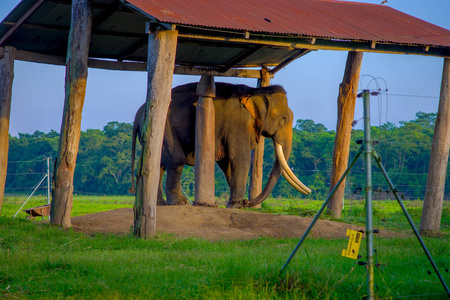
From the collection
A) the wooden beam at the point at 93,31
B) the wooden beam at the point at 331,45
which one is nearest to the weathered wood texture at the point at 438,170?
the wooden beam at the point at 331,45

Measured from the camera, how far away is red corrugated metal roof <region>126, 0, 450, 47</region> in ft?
32.5

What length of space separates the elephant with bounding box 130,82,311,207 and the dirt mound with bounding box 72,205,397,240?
5.31 ft

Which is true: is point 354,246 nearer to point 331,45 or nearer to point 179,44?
point 331,45

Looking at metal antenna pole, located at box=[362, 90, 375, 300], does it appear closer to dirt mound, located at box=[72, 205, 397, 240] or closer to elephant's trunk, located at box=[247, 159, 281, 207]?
dirt mound, located at box=[72, 205, 397, 240]

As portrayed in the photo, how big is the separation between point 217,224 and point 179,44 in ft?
14.1

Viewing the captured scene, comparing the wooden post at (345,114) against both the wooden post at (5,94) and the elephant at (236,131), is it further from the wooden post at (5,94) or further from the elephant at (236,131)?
the wooden post at (5,94)

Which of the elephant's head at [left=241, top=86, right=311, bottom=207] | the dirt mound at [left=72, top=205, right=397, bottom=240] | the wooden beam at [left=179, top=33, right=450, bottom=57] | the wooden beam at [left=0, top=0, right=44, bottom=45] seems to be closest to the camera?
the wooden beam at [left=179, top=33, right=450, bottom=57]

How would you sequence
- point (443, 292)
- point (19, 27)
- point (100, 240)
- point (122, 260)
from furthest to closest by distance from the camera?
1. point (19, 27)
2. point (100, 240)
3. point (122, 260)
4. point (443, 292)

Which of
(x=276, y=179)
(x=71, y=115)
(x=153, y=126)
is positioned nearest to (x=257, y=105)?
(x=276, y=179)

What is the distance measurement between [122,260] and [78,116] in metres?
4.10

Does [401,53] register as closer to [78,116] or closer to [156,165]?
[156,165]

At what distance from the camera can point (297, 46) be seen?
34.8 feet

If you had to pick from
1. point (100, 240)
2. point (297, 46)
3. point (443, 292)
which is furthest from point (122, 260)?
point (297, 46)

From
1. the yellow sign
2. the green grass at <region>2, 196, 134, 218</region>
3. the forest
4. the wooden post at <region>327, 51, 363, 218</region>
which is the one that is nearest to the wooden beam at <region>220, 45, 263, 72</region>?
the wooden post at <region>327, 51, 363, 218</region>
